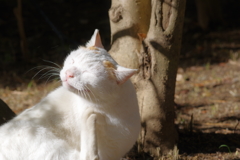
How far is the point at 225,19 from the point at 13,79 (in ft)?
17.0

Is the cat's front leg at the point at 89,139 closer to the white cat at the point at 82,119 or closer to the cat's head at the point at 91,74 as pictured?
the white cat at the point at 82,119

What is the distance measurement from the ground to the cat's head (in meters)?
0.56

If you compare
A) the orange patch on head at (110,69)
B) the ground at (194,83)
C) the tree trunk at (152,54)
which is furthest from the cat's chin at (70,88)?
the tree trunk at (152,54)

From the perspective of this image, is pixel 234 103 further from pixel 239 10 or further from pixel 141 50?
pixel 239 10

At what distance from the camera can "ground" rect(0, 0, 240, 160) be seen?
4000 mm

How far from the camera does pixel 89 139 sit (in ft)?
9.13

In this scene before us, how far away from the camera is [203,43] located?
24.0ft

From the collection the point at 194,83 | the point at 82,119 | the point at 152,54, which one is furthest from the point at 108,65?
the point at 194,83

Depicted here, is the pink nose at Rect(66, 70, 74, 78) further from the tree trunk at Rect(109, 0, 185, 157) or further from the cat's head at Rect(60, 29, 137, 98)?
the tree trunk at Rect(109, 0, 185, 157)

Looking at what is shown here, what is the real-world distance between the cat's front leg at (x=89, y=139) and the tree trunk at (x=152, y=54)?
0.97m

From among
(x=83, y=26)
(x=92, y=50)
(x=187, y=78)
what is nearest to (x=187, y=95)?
(x=187, y=78)

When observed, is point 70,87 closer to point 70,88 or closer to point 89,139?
point 70,88

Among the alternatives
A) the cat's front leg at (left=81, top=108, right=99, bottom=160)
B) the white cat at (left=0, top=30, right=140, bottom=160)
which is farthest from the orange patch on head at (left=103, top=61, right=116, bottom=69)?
the cat's front leg at (left=81, top=108, right=99, bottom=160)

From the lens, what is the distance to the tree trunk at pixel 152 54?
348 centimetres
